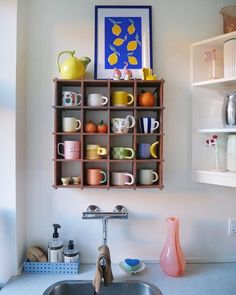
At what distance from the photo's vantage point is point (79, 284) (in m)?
1.14

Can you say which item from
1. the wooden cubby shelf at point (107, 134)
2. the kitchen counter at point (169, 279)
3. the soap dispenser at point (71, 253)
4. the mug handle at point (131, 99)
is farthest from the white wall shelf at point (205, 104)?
the soap dispenser at point (71, 253)

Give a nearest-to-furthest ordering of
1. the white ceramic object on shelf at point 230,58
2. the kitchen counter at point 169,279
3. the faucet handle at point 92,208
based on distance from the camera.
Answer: the kitchen counter at point 169,279
the white ceramic object on shelf at point 230,58
the faucet handle at point 92,208

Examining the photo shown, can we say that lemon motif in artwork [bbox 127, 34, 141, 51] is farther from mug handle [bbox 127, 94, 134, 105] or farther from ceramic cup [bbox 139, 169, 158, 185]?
ceramic cup [bbox 139, 169, 158, 185]

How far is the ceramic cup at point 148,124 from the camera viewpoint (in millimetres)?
1213

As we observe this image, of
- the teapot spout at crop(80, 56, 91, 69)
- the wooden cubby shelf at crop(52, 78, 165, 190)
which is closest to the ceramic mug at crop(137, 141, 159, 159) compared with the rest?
the wooden cubby shelf at crop(52, 78, 165, 190)

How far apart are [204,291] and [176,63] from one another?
1087 mm

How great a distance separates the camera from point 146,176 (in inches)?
48.6

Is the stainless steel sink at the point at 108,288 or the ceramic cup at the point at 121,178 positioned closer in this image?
the stainless steel sink at the point at 108,288

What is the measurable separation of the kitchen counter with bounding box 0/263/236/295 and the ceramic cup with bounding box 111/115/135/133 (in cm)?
69

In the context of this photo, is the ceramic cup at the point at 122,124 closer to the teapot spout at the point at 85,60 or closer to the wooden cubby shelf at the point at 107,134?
the wooden cubby shelf at the point at 107,134

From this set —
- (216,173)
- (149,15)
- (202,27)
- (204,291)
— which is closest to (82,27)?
(149,15)

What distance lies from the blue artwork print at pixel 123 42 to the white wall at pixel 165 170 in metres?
0.09

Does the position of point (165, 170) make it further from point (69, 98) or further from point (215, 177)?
point (69, 98)

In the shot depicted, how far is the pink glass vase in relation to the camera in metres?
1.19
